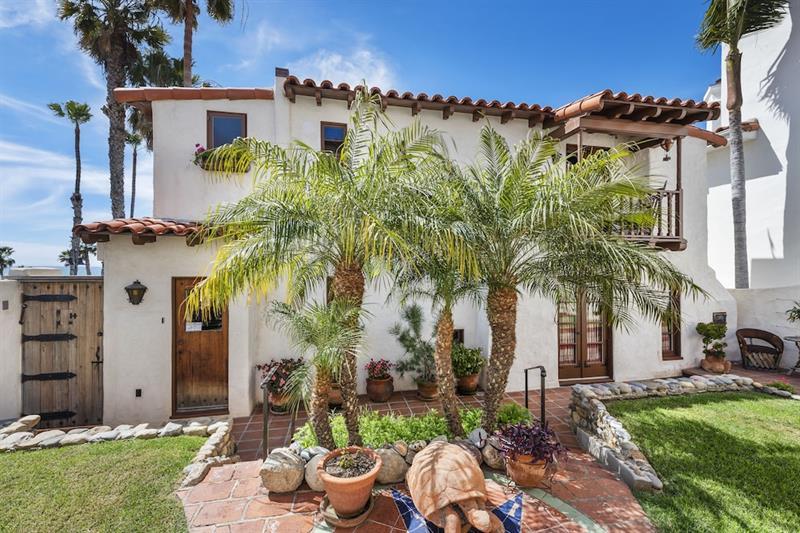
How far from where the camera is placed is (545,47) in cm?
1077

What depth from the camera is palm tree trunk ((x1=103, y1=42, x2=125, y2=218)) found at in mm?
11961

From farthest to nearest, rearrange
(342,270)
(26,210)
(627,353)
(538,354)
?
1. (26,210)
2. (627,353)
3. (538,354)
4. (342,270)

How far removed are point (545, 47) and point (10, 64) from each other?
567 inches

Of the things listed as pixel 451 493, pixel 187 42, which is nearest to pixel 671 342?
pixel 451 493

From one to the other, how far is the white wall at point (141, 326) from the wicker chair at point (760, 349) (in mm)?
14490

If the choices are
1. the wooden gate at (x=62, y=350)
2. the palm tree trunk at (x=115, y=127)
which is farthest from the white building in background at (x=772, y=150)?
the palm tree trunk at (x=115, y=127)

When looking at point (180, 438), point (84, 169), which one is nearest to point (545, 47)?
point (180, 438)

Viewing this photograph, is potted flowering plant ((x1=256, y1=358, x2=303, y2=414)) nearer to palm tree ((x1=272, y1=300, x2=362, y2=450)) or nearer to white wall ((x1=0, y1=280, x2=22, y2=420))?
palm tree ((x1=272, y1=300, x2=362, y2=450))

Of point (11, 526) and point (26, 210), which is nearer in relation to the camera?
point (11, 526)

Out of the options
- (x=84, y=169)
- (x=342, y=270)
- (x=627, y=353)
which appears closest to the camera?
(x=342, y=270)

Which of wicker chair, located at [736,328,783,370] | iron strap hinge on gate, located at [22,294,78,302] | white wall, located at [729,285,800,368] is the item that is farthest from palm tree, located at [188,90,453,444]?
white wall, located at [729,285,800,368]

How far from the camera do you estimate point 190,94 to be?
7887 mm

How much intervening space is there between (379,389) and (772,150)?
15.1 m

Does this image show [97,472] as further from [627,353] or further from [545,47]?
[545,47]
